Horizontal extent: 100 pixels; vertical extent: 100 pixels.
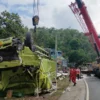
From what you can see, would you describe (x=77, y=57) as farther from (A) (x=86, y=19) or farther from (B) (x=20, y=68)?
(B) (x=20, y=68)

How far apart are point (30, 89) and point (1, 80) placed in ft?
4.63

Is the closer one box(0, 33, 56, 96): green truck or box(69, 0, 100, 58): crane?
box(0, 33, 56, 96): green truck

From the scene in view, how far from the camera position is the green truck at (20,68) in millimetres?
11562

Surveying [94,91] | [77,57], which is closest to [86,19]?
[94,91]

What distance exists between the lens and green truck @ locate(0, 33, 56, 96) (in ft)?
37.9

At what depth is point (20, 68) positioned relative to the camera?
12141mm

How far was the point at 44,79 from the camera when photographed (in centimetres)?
1273

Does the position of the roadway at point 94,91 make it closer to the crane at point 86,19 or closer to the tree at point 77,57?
the crane at point 86,19

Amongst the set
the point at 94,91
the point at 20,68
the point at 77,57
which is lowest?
the point at 94,91

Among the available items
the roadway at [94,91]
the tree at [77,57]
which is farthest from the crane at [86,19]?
the tree at [77,57]

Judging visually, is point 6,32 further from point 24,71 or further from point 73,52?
point 73,52

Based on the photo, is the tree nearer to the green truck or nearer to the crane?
the crane

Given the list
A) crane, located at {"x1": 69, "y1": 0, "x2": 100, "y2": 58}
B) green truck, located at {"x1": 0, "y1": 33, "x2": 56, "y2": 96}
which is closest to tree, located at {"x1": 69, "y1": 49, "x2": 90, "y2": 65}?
crane, located at {"x1": 69, "y1": 0, "x2": 100, "y2": 58}

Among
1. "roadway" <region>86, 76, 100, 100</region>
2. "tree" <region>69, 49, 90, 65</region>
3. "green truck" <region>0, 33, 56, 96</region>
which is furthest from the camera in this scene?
"tree" <region>69, 49, 90, 65</region>
